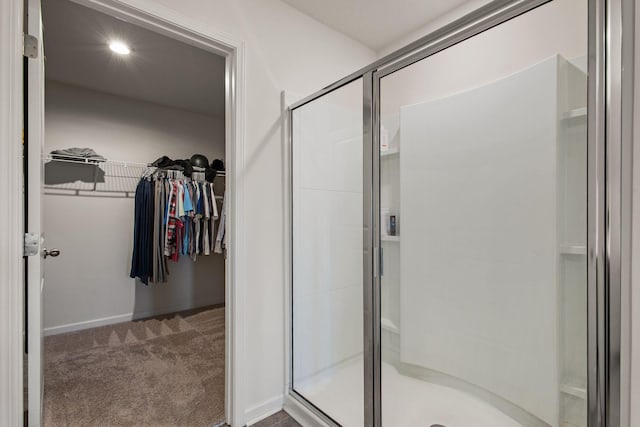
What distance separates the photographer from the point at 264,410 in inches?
67.9

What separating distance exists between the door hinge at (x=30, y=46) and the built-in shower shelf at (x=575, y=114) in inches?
74.6

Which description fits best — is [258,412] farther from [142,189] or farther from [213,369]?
[142,189]

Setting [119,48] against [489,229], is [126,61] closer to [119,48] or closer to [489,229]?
[119,48]

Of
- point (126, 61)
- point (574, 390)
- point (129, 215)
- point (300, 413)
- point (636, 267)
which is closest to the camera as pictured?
point (636, 267)

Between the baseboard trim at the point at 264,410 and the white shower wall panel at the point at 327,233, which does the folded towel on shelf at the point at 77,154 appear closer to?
the white shower wall panel at the point at 327,233

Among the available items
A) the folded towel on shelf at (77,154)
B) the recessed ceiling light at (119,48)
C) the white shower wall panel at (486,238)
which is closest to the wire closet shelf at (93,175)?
the folded towel on shelf at (77,154)

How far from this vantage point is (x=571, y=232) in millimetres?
989

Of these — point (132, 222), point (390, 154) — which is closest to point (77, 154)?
point (132, 222)

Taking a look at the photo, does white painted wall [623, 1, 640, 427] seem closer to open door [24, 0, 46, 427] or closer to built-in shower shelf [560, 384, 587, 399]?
built-in shower shelf [560, 384, 587, 399]

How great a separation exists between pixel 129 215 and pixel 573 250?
12.0 ft

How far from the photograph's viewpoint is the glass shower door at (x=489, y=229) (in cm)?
103

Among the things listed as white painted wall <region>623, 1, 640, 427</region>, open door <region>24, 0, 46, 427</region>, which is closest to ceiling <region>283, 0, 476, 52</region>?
open door <region>24, 0, 46, 427</region>

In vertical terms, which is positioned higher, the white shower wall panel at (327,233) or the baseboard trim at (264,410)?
the white shower wall panel at (327,233)

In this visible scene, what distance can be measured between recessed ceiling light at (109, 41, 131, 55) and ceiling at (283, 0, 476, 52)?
1319 mm
